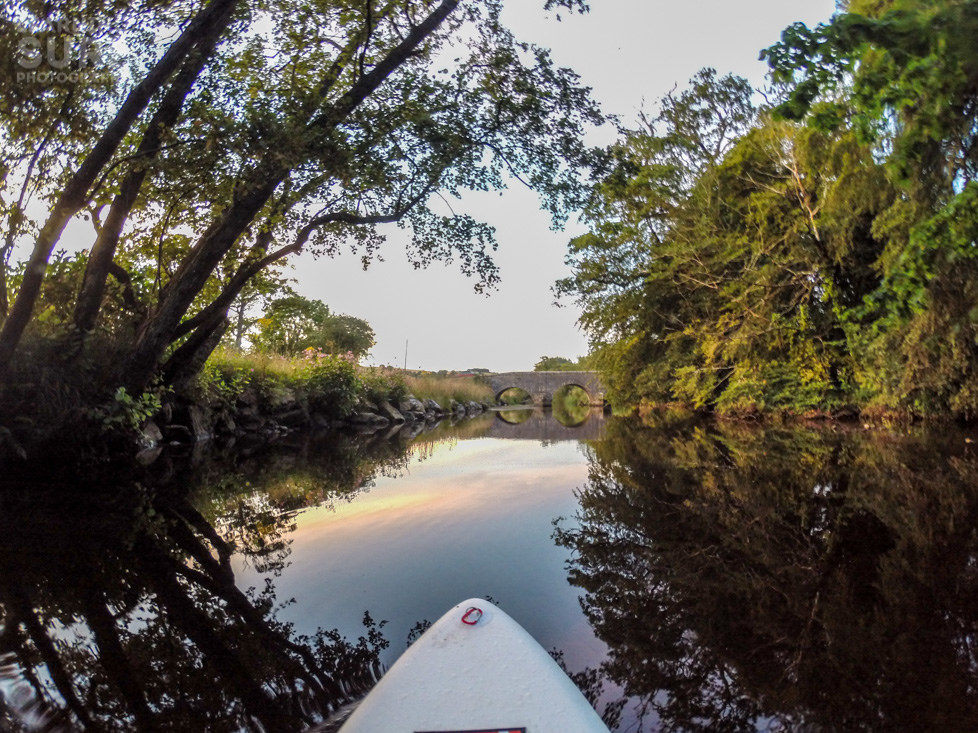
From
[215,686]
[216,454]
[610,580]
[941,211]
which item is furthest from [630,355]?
[215,686]

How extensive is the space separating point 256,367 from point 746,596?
11.7 metres

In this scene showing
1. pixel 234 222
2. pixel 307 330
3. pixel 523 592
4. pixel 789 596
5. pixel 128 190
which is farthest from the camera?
pixel 307 330

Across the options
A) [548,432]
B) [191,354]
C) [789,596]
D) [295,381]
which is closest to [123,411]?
[191,354]

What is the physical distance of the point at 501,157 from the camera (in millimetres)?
7168

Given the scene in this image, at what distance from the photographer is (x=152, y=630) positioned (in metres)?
2.29

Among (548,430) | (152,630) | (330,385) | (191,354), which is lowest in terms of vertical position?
(548,430)

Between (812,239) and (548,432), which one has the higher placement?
(812,239)

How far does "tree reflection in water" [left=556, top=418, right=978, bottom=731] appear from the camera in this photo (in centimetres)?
173

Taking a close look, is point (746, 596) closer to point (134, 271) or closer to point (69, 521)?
point (69, 521)

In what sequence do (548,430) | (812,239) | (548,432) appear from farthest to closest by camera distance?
(548,430)
(548,432)
(812,239)

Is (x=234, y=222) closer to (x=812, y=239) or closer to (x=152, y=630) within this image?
(x=152, y=630)

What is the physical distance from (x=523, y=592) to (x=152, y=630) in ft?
5.43

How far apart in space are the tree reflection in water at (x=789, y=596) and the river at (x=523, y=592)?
0.5 inches

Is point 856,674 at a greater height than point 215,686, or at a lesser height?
lesser
